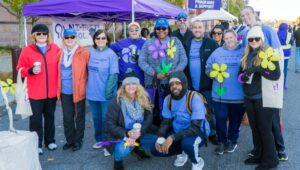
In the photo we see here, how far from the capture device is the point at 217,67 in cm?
426

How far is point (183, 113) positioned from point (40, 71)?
1911mm

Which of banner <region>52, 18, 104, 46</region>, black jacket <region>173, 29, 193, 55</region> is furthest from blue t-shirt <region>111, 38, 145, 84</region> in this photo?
banner <region>52, 18, 104, 46</region>

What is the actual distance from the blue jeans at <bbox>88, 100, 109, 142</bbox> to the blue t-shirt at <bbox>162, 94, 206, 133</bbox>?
995 mm

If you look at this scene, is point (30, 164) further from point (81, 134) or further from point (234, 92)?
point (234, 92)

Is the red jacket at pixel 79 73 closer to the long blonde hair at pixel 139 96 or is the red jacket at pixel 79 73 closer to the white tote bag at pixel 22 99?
the white tote bag at pixel 22 99

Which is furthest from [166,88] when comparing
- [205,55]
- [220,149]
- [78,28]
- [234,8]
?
[234,8]

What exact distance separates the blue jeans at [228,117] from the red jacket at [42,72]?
218 centimetres

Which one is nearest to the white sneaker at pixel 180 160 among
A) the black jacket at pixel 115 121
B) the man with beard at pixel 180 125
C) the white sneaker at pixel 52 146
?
the man with beard at pixel 180 125

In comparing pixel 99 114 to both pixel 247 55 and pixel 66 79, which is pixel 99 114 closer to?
pixel 66 79

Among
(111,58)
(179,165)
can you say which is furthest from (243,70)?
(111,58)

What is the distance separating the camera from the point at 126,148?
4.00m

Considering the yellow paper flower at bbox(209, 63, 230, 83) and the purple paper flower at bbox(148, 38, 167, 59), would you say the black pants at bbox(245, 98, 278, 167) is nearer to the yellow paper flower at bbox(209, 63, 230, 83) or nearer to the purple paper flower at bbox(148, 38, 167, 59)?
the yellow paper flower at bbox(209, 63, 230, 83)

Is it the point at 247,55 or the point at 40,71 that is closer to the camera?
the point at 247,55

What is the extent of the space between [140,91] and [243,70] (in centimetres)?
124
